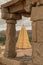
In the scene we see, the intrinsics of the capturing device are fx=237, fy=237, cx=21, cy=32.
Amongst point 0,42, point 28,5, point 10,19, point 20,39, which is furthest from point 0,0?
point 28,5

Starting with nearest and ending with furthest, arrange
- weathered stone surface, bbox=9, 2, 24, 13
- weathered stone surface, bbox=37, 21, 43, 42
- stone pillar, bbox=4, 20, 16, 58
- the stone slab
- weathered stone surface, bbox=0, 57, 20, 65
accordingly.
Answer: weathered stone surface, bbox=37, 21, 43, 42
the stone slab
weathered stone surface, bbox=0, 57, 20, 65
weathered stone surface, bbox=9, 2, 24, 13
stone pillar, bbox=4, 20, 16, 58

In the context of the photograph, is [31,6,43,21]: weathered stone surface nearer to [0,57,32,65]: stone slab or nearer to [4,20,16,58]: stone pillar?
[0,57,32,65]: stone slab

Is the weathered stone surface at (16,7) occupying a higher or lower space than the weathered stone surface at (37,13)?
higher

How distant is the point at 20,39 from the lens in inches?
655

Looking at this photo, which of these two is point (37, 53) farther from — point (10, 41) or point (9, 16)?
point (9, 16)

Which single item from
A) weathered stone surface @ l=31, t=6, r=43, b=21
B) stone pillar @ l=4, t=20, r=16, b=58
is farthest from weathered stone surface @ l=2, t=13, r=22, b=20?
weathered stone surface @ l=31, t=6, r=43, b=21

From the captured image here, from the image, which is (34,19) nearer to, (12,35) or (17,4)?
(17,4)

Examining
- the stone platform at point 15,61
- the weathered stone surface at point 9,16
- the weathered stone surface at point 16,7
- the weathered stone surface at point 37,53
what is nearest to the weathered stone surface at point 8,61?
the stone platform at point 15,61

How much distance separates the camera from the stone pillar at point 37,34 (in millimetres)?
5695

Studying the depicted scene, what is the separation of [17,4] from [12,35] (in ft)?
4.64

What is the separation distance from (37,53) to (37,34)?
1.53ft

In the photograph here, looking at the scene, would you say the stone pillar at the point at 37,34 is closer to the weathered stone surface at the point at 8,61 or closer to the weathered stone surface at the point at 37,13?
the weathered stone surface at the point at 37,13

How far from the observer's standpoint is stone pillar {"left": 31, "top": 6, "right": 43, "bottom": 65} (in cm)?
570

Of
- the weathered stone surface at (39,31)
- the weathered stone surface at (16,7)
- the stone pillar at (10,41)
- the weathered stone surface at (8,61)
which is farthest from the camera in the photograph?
the stone pillar at (10,41)
